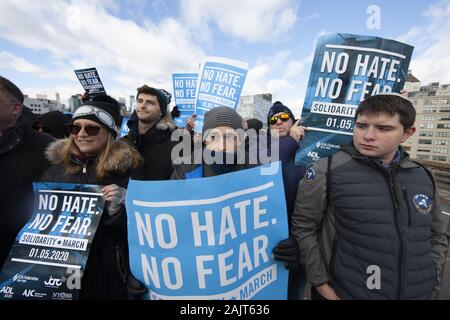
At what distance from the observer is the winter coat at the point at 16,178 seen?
2.08 m

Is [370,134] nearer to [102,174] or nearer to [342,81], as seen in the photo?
[342,81]

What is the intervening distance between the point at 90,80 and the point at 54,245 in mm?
3667

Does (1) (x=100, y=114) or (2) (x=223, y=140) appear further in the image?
(1) (x=100, y=114)

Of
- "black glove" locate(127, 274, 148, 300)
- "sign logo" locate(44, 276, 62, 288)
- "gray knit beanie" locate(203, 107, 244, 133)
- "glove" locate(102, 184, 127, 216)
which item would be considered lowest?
"sign logo" locate(44, 276, 62, 288)

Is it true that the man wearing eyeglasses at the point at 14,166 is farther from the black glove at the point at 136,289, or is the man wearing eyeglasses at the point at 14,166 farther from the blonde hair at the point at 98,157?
the black glove at the point at 136,289

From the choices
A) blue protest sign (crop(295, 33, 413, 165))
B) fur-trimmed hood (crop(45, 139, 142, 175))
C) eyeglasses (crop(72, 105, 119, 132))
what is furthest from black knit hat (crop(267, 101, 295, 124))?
eyeglasses (crop(72, 105, 119, 132))

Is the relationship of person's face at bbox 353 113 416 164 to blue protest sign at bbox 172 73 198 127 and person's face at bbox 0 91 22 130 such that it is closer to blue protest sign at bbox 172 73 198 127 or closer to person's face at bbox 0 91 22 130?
person's face at bbox 0 91 22 130

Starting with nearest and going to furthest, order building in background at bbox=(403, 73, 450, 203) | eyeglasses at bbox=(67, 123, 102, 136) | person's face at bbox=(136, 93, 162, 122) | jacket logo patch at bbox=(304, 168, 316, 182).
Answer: jacket logo patch at bbox=(304, 168, 316, 182) < eyeglasses at bbox=(67, 123, 102, 136) < person's face at bbox=(136, 93, 162, 122) < building in background at bbox=(403, 73, 450, 203)

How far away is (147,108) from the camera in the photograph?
130 inches

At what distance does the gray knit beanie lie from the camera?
1948 mm

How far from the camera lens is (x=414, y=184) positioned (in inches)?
67.3

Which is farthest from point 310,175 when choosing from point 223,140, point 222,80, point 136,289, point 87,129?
point 222,80

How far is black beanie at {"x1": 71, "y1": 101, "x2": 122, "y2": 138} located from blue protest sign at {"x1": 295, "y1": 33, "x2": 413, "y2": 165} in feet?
5.85
